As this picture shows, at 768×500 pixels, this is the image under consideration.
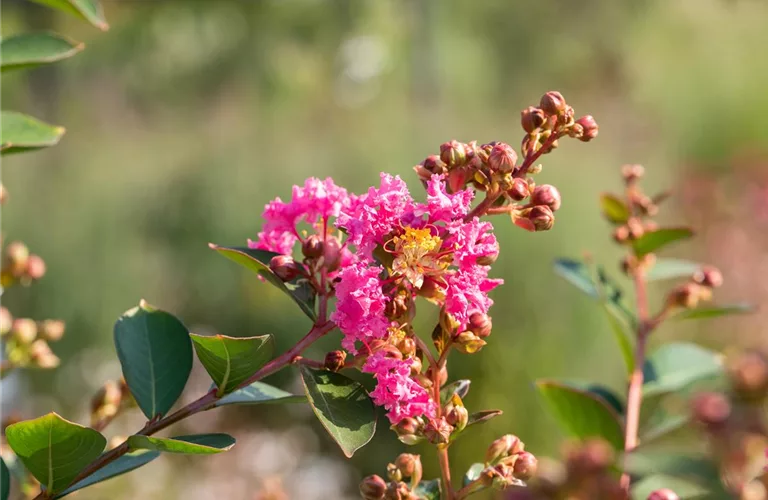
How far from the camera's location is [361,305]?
0.36 metres

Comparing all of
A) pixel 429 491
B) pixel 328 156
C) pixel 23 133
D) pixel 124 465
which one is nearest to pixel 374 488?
pixel 429 491

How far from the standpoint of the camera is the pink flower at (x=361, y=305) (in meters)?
0.37

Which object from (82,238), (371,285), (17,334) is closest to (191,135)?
(82,238)

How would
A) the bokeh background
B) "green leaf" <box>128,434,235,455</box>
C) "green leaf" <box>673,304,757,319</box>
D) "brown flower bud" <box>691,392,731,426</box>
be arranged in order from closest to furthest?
"brown flower bud" <box>691,392,731,426</box>
"green leaf" <box>128,434,235,455</box>
"green leaf" <box>673,304,757,319</box>
the bokeh background

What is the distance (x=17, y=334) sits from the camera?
2.00 feet

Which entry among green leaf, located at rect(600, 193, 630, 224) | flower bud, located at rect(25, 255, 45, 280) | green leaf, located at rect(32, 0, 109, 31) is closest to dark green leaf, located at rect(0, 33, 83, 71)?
green leaf, located at rect(32, 0, 109, 31)

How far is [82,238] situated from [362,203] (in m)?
3.36

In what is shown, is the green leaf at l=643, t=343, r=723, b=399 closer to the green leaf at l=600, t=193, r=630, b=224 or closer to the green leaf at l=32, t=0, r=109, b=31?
the green leaf at l=600, t=193, r=630, b=224

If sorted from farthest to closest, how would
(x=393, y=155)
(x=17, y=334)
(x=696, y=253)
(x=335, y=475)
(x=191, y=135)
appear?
(x=191, y=135)
(x=393, y=155)
(x=696, y=253)
(x=335, y=475)
(x=17, y=334)

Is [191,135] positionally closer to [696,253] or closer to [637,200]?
[696,253]

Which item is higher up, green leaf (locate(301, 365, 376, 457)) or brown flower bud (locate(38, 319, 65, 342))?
green leaf (locate(301, 365, 376, 457))

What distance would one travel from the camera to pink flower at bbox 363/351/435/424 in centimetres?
37

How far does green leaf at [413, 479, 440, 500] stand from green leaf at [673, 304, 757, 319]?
292mm

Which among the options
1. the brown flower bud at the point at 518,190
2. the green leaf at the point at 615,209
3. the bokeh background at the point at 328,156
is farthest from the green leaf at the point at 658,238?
the bokeh background at the point at 328,156
